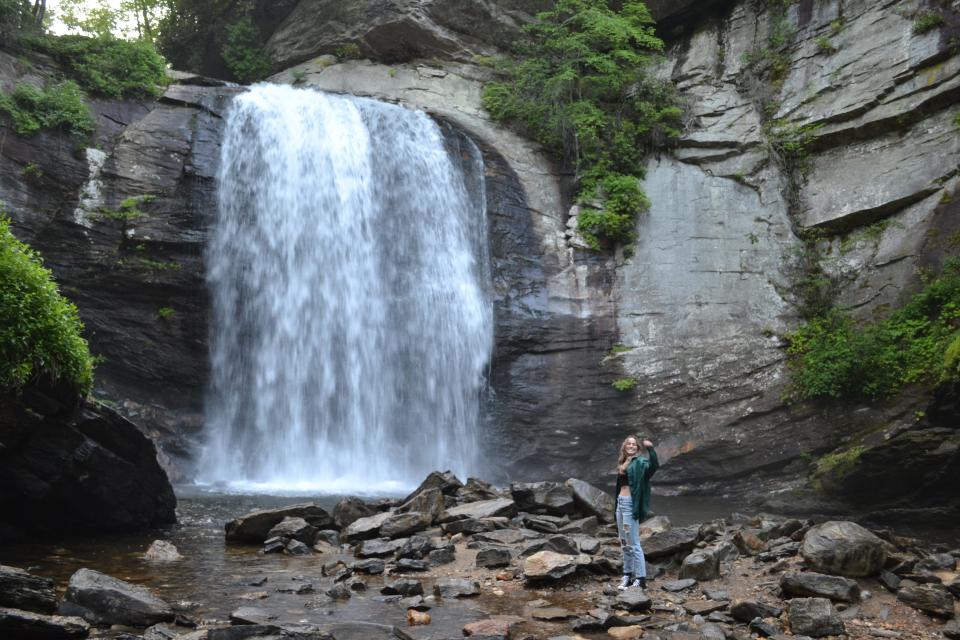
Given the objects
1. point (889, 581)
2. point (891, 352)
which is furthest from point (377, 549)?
point (891, 352)

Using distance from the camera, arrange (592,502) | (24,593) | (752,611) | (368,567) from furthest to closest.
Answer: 1. (592,502)
2. (368,567)
3. (752,611)
4. (24,593)

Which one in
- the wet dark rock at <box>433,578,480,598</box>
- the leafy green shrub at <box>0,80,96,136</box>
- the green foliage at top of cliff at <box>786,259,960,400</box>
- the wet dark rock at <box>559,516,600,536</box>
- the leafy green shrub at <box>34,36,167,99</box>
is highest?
the leafy green shrub at <box>34,36,167,99</box>

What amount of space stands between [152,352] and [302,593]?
9930mm

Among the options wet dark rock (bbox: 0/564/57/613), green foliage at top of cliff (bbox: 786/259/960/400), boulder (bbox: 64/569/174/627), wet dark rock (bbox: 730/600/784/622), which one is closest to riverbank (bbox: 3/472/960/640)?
wet dark rock (bbox: 730/600/784/622)

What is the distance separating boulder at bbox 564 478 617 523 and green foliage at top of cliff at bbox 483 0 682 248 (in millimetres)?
8808

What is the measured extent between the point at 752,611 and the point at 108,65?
1689 cm

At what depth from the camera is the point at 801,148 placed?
17219mm

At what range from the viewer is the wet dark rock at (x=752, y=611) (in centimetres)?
532

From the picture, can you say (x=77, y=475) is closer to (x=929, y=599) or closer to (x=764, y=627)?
(x=764, y=627)

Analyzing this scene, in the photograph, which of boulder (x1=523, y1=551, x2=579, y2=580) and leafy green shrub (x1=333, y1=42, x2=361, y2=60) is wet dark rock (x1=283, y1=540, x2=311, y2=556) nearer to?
boulder (x1=523, y1=551, x2=579, y2=580)

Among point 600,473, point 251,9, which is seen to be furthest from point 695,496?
point 251,9

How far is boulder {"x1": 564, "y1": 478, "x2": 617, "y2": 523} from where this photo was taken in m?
9.18

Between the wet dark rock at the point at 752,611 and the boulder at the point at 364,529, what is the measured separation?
429cm

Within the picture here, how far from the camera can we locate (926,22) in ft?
51.6
